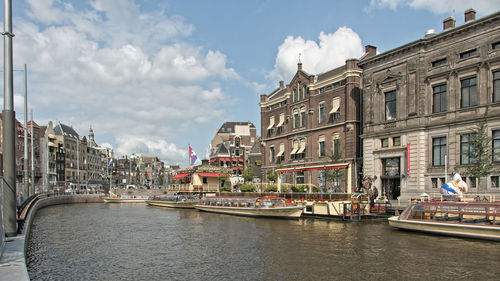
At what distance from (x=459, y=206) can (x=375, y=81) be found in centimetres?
2189

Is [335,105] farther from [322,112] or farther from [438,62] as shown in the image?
[438,62]

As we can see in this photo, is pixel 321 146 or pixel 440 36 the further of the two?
pixel 321 146

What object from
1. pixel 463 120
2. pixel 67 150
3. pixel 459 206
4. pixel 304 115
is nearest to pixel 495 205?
pixel 459 206

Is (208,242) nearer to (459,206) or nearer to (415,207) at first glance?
(415,207)

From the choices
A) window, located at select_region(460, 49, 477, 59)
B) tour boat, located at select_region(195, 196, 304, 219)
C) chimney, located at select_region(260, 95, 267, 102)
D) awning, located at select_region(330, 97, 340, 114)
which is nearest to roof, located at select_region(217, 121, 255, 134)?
chimney, located at select_region(260, 95, 267, 102)

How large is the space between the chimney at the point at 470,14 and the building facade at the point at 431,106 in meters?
0.08

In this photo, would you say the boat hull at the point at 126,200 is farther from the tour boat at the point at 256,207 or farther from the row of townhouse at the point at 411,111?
the row of townhouse at the point at 411,111

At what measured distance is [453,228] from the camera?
2244cm

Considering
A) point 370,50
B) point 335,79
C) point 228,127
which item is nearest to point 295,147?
point 335,79

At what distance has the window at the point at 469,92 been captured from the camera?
34062 mm

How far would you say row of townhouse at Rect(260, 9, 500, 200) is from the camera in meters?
33.2

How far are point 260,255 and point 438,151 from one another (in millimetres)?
25686

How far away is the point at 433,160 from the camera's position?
3675 centimetres

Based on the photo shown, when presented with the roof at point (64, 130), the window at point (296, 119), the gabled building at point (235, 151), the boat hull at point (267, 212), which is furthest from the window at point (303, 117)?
the roof at point (64, 130)
